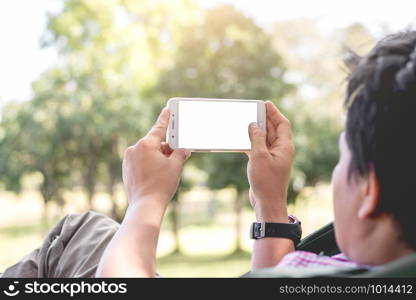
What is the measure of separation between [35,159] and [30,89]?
3.23ft

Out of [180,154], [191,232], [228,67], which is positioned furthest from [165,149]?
[191,232]

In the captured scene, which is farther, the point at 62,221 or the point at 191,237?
the point at 191,237

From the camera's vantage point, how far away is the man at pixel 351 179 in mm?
510

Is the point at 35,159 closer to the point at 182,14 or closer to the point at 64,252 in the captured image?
the point at 182,14

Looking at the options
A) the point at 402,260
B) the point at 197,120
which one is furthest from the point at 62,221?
the point at 402,260

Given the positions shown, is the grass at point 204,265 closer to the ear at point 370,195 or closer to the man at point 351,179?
the man at point 351,179

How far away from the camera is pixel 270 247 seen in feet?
2.31

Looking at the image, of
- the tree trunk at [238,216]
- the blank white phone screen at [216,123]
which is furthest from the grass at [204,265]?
the blank white phone screen at [216,123]

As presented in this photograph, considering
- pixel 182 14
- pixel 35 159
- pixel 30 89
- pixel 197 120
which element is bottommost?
pixel 35 159

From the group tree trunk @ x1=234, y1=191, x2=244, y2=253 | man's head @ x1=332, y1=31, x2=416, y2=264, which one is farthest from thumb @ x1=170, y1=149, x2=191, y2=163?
tree trunk @ x1=234, y1=191, x2=244, y2=253

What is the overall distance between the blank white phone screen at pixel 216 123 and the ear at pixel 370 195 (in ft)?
1.23

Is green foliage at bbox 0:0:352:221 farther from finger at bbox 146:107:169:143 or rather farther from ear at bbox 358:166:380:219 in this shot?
ear at bbox 358:166:380:219

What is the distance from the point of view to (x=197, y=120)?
3.01 ft

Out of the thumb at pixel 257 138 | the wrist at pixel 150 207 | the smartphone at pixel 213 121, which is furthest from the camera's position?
the smartphone at pixel 213 121
